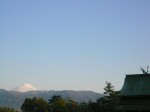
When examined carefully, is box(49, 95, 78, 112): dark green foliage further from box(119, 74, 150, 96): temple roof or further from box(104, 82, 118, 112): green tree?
box(119, 74, 150, 96): temple roof

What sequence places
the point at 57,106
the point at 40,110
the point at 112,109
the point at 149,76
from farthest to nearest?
the point at 40,110, the point at 57,106, the point at 112,109, the point at 149,76

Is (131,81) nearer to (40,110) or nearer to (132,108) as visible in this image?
(132,108)

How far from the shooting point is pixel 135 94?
56312mm

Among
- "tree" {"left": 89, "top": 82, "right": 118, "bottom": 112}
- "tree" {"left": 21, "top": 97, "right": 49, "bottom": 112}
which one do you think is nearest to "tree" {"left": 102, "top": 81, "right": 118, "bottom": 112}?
"tree" {"left": 89, "top": 82, "right": 118, "bottom": 112}

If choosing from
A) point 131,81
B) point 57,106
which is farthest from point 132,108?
point 57,106

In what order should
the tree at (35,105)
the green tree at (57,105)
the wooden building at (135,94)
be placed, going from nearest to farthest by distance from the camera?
the wooden building at (135,94), the green tree at (57,105), the tree at (35,105)

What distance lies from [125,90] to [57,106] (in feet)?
196

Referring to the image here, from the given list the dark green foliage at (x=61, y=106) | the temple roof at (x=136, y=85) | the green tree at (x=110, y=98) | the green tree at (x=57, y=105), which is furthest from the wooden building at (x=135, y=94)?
the green tree at (x=57, y=105)

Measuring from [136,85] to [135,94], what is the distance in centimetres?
253

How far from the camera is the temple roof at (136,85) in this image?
185ft

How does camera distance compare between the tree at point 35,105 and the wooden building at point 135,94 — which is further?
the tree at point 35,105

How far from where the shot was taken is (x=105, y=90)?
85750 millimetres

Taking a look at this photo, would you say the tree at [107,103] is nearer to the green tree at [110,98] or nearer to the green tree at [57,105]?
the green tree at [110,98]

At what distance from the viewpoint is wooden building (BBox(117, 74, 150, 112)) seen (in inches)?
2125
